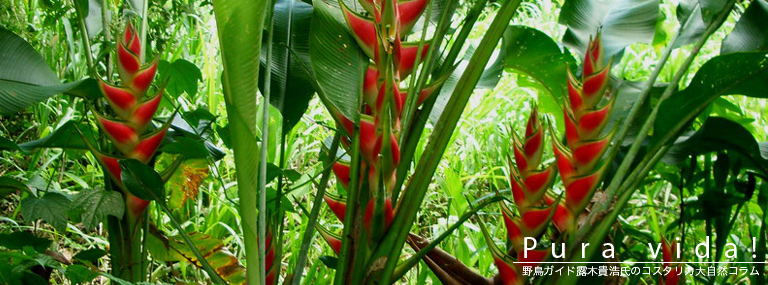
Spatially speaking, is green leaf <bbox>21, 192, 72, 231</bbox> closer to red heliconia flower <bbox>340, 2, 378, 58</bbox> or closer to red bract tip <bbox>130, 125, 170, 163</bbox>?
red bract tip <bbox>130, 125, 170, 163</bbox>

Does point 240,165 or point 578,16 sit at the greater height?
point 578,16

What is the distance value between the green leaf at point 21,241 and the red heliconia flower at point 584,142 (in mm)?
657

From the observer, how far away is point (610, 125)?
3.47 feet

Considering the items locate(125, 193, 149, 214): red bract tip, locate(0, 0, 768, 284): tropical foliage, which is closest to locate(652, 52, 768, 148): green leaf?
locate(0, 0, 768, 284): tropical foliage

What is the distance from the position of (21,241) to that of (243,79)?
51 centimetres

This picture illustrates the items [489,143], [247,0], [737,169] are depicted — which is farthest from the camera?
[489,143]

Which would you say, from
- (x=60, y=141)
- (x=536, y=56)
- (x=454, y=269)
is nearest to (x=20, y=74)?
(x=60, y=141)

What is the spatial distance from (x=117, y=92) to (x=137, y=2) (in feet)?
1.18

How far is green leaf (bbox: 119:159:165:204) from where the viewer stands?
692 mm

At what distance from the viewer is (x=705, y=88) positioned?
0.87 m

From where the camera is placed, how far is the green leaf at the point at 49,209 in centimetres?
75

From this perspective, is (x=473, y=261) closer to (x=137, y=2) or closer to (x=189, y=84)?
(x=189, y=84)

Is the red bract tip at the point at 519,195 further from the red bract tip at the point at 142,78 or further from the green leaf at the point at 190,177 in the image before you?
the green leaf at the point at 190,177

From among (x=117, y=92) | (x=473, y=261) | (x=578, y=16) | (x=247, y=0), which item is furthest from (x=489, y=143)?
(x=247, y=0)
